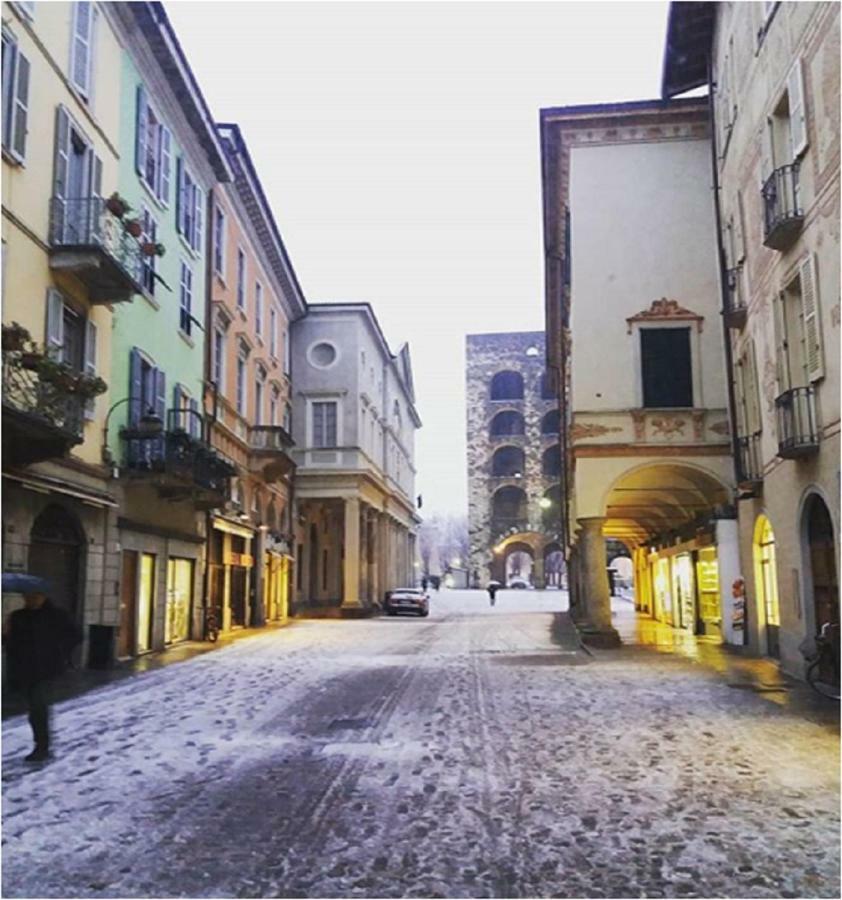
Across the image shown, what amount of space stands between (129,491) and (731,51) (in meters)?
14.9

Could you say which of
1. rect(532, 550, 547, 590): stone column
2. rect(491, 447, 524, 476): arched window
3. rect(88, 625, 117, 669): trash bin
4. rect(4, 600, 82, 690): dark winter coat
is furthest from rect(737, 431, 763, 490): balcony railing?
rect(532, 550, 547, 590): stone column

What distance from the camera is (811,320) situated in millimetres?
13516

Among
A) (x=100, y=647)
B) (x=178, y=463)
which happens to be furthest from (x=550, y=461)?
(x=100, y=647)

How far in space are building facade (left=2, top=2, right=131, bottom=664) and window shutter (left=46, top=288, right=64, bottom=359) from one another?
0.11ft

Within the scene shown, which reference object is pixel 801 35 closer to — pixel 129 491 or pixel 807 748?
pixel 807 748

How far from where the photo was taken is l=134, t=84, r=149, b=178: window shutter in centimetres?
1989

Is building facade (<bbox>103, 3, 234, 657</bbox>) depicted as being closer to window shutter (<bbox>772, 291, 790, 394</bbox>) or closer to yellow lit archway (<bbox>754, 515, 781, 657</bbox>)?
window shutter (<bbox>772, 291, 790, 394</bbox>)

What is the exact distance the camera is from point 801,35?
13.5 metres

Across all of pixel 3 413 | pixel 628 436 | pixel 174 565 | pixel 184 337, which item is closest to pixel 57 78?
pixel 3 413

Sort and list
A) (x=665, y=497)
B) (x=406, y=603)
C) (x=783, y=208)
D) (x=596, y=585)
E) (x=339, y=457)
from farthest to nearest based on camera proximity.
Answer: (x=406, y=603) → (x=339, y=457) → (x=665, y=497) → (x=596, y=585) → (x=783, y=208)

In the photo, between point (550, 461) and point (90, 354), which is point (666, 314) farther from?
point (550, 461)

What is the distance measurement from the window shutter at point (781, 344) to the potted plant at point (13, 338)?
11.4m

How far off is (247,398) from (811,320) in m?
21.4

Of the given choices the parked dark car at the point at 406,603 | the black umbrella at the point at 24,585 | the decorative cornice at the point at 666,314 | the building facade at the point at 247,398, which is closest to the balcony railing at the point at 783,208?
the decorative cornice at the point at 666,314
